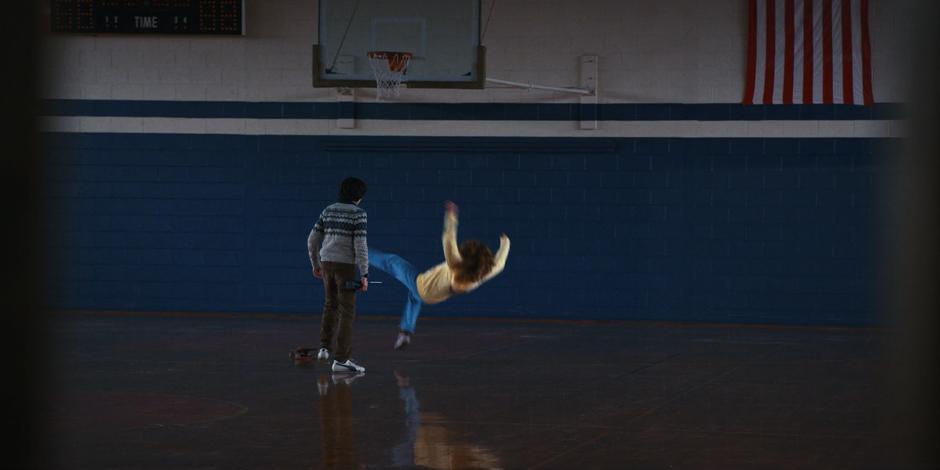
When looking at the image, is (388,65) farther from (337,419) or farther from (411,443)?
(411,443)

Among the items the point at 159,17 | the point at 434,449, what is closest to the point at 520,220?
the point at 159,17

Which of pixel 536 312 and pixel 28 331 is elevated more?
pixel 28 331

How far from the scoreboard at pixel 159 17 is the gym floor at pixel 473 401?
478 centimetres

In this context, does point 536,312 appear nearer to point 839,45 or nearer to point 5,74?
point 839,45

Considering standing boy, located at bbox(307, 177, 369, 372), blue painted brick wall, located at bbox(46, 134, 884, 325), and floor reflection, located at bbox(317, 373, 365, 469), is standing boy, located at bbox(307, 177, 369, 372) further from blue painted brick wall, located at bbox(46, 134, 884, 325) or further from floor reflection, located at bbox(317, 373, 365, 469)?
blue painted brick wall, located at bbox(46, 134, 884, 325)

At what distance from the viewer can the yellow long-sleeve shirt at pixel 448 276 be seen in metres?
11.8

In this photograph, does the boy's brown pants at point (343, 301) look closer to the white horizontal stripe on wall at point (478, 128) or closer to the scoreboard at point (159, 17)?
the white horizontal stripe on wall at point (478, 128)

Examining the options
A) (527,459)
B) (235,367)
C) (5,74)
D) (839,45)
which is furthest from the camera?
(839,45)

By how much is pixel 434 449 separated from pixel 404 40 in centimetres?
997

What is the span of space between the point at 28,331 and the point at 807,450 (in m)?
7.08

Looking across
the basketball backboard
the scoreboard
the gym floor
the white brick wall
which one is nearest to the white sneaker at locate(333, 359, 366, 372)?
the gym floor

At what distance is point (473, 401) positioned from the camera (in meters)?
10.5

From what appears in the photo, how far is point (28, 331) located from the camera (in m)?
1.71

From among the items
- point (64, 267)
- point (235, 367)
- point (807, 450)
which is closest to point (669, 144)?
point (235, 367)
